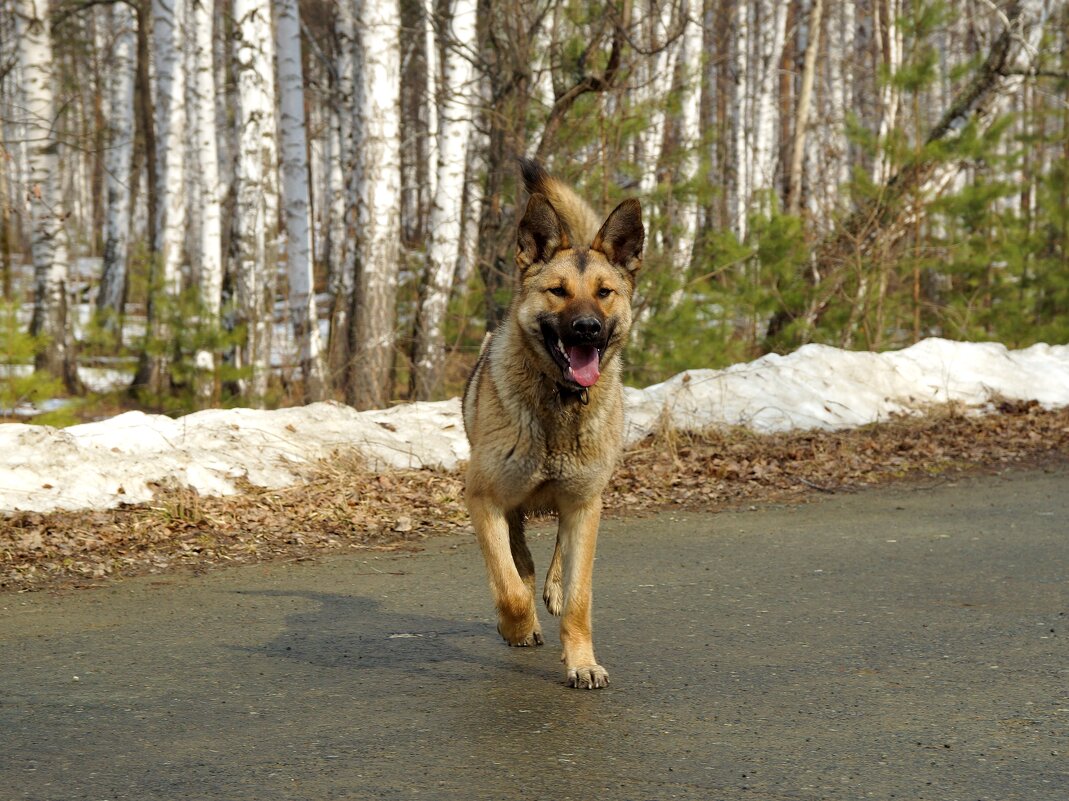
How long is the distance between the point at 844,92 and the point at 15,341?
2784 centimetres

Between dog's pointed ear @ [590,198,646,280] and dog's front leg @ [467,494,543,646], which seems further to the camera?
dog's pointed ear @ [590,198,646,280]

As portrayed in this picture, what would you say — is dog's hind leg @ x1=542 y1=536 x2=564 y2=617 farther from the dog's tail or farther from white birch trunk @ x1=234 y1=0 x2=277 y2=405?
white birch trunk @ x1=234 y1=0 x2=277 y2=405

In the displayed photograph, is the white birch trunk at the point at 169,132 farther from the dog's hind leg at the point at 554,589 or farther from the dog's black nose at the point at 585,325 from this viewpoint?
the dog's black nose at the point at 585,325

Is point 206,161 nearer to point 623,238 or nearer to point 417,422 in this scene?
point 417,422

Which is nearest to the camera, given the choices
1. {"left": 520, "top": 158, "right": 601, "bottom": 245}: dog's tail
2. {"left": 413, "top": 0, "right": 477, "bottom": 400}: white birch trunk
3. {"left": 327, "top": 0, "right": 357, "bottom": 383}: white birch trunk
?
{"left": 520, "top": 158, "right": 601, "bottom": 245}: dog's tail

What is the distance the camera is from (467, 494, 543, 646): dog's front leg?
5.21 m

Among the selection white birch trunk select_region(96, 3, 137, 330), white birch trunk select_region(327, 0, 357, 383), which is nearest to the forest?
white birch trunk select_region(327, 0, 357, 383)

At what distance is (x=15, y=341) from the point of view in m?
10.4

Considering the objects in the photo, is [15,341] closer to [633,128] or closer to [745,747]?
[633,128]

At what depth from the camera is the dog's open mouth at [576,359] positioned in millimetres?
5258

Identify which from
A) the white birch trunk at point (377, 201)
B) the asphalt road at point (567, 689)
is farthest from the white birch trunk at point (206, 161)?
the asphalt road at point (567, 689)

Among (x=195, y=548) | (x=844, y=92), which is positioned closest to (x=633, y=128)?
(x=195, y=548)

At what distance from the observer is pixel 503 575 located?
5.20m

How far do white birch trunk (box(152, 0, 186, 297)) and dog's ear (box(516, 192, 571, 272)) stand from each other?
1365 centimetres
